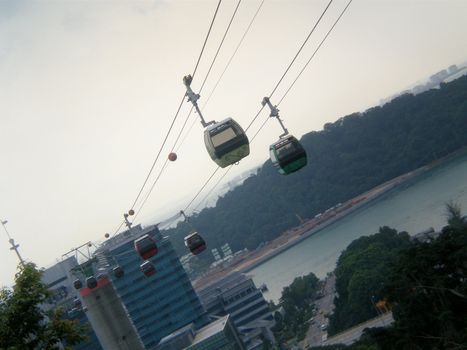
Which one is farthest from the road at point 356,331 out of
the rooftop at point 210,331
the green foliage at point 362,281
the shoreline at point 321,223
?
the shoreline at point 321,223

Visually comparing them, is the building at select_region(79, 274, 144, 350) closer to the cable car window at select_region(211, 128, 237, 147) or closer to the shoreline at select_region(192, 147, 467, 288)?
the cable car window at select_region(211, 128, 237, 147)

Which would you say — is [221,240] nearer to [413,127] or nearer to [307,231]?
[307,231]

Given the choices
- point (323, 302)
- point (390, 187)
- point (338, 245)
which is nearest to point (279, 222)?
point (390, 187)

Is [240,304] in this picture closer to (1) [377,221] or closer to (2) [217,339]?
(2) [217,339]

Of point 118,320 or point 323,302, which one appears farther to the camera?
point 323,302

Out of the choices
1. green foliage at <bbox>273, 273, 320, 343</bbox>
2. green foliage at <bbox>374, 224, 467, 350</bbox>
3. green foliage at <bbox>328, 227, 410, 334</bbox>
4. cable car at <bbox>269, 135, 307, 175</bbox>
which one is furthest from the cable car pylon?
green foliage at <bbox>273, 273, 320, 343</bbox>

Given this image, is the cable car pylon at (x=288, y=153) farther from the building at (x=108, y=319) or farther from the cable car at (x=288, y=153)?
the building at (x=108, y=319)
